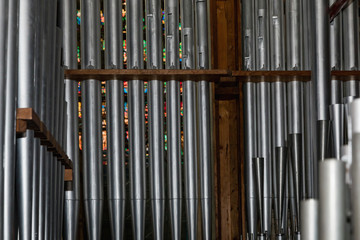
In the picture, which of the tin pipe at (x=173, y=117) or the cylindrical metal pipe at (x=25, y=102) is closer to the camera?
the cylindrical metal pipe at (x=25, y=102)

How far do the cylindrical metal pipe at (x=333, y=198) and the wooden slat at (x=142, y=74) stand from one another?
6.27m

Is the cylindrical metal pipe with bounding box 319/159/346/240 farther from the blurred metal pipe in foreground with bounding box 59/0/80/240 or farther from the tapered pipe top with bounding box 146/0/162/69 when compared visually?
the tapered pipe top with bounding box 146/0/162/69

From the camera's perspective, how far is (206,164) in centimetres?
858

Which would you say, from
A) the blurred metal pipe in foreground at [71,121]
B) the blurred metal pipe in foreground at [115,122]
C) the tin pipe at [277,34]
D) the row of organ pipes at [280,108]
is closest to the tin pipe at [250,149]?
the row of organ pipes at [280,108]

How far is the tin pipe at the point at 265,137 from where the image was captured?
8.58 metres

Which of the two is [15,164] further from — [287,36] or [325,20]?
[287,36]

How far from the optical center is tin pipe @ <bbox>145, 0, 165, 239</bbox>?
8484mm

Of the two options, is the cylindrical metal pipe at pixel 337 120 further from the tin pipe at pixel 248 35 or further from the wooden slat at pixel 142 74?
the tin pipe at pixel 248 35

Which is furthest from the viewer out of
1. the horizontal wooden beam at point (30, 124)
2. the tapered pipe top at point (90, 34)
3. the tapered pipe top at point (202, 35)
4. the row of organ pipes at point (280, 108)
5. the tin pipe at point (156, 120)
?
the tapered pipe top at point (202, 35)

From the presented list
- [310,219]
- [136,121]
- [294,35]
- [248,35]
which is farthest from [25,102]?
[294,35]

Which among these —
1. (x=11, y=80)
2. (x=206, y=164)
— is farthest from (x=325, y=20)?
(x=206, y=164)

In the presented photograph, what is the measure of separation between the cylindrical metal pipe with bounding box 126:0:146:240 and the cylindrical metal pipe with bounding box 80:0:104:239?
33 cm

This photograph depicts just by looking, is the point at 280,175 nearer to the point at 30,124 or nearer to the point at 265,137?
the point at 265,137

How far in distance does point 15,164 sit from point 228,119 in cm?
516
